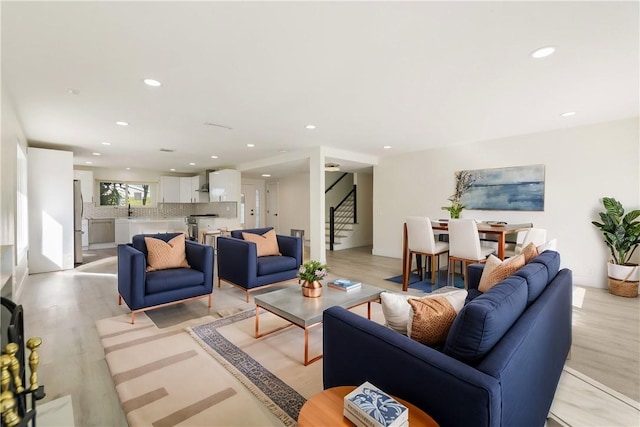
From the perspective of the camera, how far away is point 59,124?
13.7ft

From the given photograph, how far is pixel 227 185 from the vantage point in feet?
25.8

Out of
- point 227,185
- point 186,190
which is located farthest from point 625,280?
point 186,190

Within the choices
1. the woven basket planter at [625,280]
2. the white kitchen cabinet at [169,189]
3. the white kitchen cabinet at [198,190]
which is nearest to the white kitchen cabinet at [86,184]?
the white kitchen cabinet at [169,189]

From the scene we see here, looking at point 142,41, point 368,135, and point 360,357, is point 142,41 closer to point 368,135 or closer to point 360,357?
point 360,357

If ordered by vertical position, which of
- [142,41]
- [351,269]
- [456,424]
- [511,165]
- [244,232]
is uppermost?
[142,41]

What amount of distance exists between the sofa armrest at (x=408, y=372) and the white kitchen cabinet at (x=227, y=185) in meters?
6.88

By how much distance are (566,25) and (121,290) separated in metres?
4.54

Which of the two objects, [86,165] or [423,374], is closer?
[423,374]

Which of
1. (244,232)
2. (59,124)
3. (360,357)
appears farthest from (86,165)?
(360,357)

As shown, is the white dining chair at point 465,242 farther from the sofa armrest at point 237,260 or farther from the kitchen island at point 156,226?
the kitchen island at point 156,226

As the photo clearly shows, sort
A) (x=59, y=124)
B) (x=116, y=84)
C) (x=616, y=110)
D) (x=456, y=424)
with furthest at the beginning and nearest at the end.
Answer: (x=59, y=124)
(x=616, y=110)
(x=116, y=84)
(x=456, y=424)

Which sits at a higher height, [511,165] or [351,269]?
[511,165]

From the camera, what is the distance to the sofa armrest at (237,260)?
11.7ft

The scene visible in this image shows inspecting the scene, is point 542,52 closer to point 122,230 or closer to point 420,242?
point 420,242
